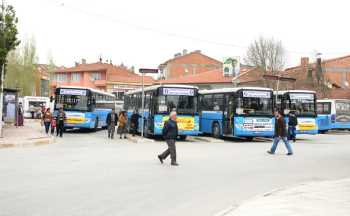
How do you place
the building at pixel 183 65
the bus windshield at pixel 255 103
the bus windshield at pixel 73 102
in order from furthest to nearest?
the building at pixel 183 65
the bus windshield at pixel 73 102
the bus windshield at pixel 255 103

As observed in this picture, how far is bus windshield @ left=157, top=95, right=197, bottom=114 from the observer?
84.8ft

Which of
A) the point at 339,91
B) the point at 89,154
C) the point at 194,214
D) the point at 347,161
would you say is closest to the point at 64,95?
the point at 89,154

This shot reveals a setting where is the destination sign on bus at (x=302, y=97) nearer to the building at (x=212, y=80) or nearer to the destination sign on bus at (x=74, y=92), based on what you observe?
the destination sign on bus at (x=74, y=92)

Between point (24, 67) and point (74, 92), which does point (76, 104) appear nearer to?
point (74, 92)

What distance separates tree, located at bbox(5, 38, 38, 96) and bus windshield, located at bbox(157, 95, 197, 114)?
53627mm

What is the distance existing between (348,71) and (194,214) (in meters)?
73.1

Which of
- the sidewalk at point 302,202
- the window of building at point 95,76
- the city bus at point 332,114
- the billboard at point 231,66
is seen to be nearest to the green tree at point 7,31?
the sidewalk at point 302,202

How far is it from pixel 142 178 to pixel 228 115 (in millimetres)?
14992

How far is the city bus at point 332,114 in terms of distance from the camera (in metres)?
39.1

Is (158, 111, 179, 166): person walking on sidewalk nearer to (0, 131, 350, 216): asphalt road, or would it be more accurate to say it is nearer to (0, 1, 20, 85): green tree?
(0, 131, 350, 216): asphalt road

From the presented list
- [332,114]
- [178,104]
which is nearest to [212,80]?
[332,114]

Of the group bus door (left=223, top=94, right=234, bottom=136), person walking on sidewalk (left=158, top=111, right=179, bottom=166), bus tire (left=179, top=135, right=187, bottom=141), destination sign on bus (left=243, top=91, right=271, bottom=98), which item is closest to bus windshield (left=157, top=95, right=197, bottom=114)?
bus door (left=223, top=94, right=234, bottom=136)

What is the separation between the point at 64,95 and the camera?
32469 mm

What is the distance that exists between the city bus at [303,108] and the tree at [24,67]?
5420 centimetres
